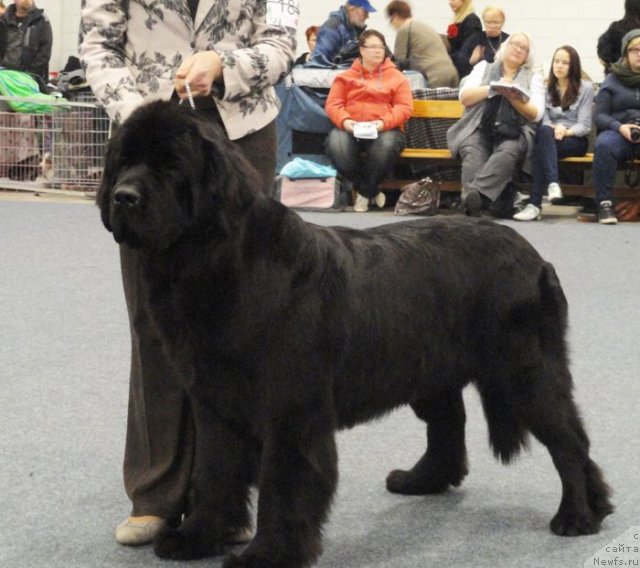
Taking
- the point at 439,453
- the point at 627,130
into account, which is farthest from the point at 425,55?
the point at 439,453

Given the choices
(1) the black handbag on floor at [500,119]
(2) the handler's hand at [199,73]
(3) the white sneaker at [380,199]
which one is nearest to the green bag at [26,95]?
(3) the white sneaker at [380,199]

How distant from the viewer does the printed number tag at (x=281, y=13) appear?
2.70 meters

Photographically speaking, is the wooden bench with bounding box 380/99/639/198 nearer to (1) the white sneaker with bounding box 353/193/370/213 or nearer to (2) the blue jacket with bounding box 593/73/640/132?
(1) the white sneaker with bounding box 353/193/370/213

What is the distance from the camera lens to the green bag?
9375mm

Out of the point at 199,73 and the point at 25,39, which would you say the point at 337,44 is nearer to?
the point at 25,39

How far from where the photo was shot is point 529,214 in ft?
28.6

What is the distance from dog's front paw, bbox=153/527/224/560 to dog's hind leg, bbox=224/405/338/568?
8.4 inches

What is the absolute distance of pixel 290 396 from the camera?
2.38m

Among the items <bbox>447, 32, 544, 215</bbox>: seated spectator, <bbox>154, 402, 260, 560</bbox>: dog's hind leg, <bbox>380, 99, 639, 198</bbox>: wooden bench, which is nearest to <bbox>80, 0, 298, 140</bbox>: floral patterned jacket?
<bbox>154, 402, 260, 560</bbox>: dog's hind leg

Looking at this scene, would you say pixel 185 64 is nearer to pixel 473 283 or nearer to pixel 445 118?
pixel 473 283

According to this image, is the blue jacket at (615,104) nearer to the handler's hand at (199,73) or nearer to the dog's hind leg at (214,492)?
the handler's hand at (199,73)

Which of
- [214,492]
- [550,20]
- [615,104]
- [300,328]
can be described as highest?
[550,20]

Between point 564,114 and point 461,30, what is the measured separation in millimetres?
2188

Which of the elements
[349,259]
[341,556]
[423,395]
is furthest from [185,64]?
[341,556]
